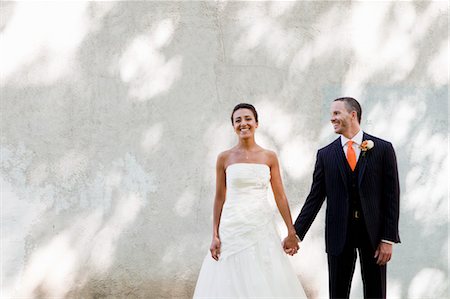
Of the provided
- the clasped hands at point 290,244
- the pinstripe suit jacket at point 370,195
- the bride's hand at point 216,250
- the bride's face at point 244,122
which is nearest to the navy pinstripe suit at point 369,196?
the pinstripe suit jacket at point 370,195

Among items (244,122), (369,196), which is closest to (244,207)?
(244,122)

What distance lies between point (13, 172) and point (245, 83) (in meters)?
2.52

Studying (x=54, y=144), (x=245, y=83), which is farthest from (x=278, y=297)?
(x=54, y=144)

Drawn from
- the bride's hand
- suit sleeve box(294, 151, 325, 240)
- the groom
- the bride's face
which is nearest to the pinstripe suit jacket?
the groom

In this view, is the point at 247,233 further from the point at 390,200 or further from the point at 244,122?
the point at 390,200

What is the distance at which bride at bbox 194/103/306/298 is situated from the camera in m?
4.23

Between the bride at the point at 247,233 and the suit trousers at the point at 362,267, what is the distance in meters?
0.42

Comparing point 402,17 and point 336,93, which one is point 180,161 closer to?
point 336,93

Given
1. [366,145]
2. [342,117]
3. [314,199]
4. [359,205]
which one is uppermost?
[342,117]

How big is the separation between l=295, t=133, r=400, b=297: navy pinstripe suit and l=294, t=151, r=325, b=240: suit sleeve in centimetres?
14

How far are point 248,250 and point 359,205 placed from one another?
0.91 meters

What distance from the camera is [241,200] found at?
441 cm

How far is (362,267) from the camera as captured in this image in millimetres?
3998

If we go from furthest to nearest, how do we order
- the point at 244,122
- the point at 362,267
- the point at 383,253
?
the point at 244,122, the point at 362,267, the point at 383,253
